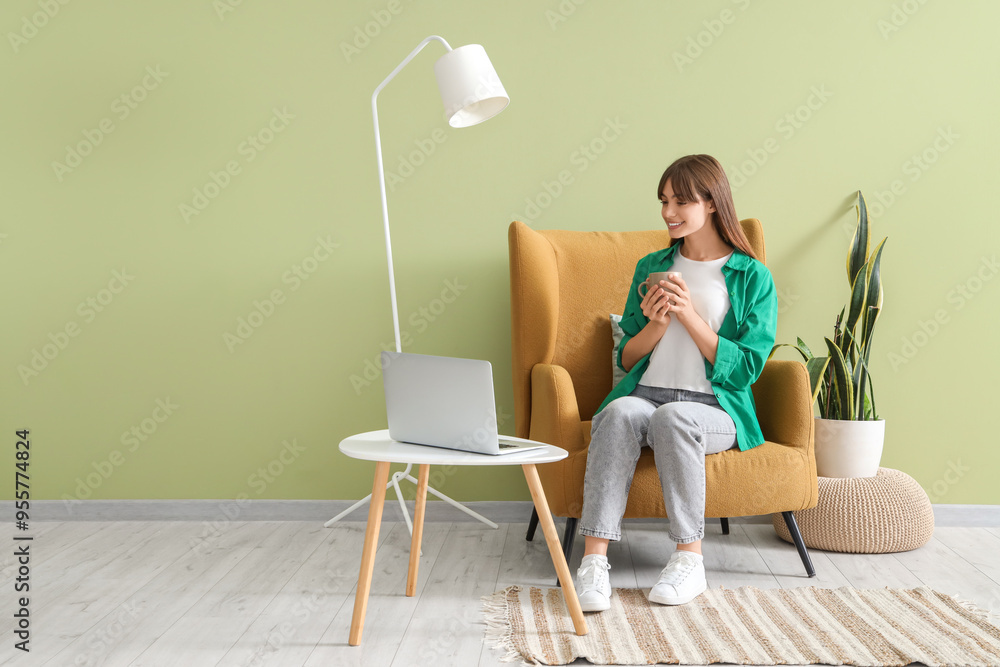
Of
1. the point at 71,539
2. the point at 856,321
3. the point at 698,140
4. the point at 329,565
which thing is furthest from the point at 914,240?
the point at 71,539

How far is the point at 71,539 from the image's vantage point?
2.38 meters

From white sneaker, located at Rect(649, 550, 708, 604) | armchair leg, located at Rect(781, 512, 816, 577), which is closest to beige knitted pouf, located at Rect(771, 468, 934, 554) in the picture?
armchair leg, located at Rect(781, 512, 816, 577)

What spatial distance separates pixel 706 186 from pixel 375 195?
113 centimetres

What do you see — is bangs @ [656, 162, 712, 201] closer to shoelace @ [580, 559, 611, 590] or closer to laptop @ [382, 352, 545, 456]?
laptop @ [382, 352, 545, 456]

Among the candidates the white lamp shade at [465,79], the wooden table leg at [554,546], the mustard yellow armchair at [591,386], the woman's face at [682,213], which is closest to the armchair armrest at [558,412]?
the mustard yellow armchair at [591,386]

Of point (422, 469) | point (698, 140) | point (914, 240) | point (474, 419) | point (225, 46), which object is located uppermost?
point (225, 46)

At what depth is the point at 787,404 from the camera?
198 cm

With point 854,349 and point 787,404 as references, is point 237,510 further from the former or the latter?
point 854,349

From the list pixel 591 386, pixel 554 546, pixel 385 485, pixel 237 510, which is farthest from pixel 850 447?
pixel 237 510

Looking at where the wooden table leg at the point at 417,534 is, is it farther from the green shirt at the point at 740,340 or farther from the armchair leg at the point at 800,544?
the armchair leg at the point at 800,544

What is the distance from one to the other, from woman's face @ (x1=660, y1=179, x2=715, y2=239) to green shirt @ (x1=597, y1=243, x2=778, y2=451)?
106mm

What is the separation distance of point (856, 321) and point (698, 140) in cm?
76

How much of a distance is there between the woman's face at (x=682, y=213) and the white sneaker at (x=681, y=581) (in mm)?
811

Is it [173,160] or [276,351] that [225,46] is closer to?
[173,160]
